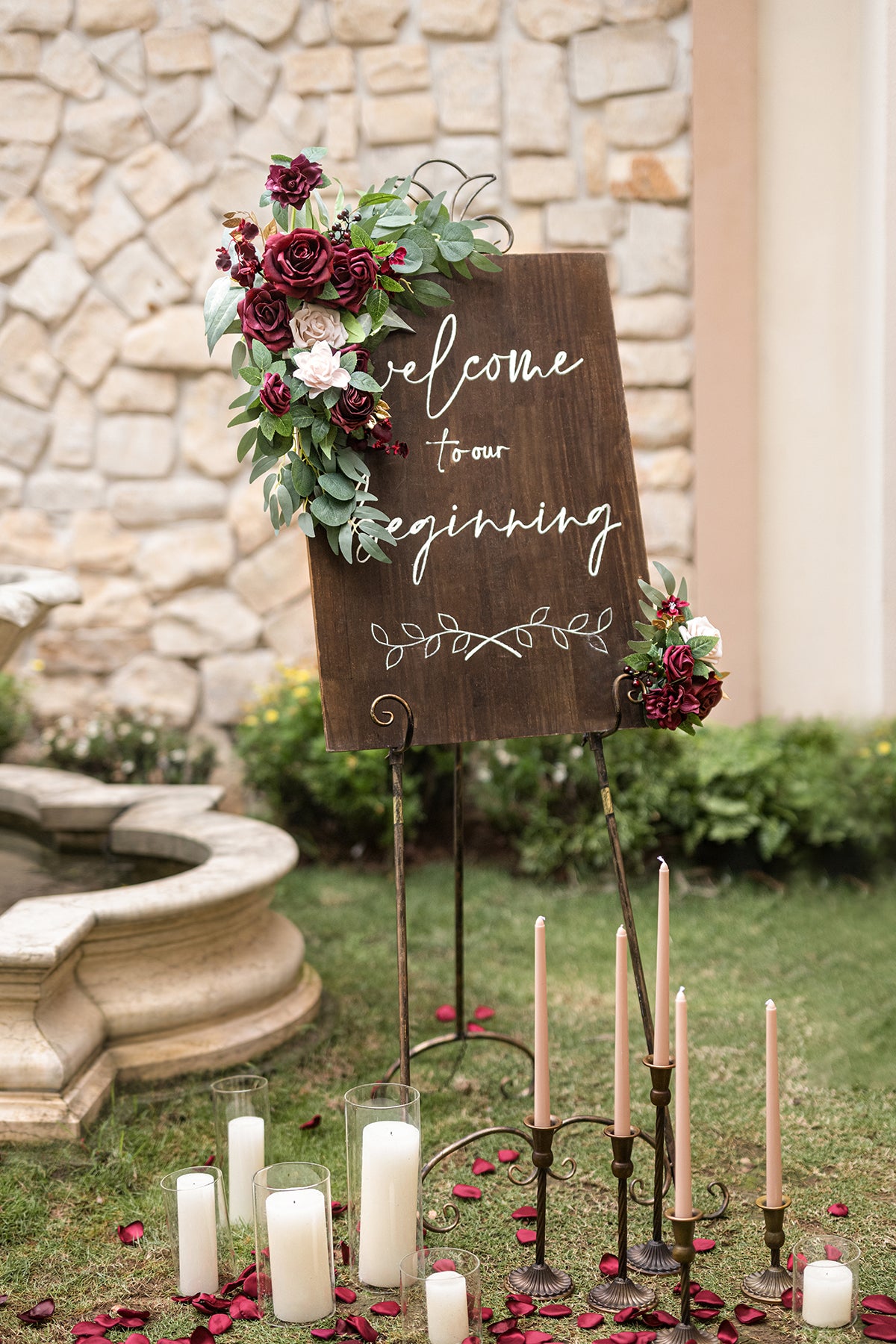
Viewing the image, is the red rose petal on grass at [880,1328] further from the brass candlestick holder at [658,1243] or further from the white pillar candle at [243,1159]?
the white pillar candle at [243,1159]

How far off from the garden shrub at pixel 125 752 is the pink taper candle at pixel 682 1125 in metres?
3.20

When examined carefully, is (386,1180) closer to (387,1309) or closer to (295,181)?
(387,1309)

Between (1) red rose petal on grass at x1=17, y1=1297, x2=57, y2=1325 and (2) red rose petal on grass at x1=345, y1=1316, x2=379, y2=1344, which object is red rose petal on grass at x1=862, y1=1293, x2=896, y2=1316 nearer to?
(2) red rose petal on grass at x1=345, y1=1316, x2=379, y2=1344

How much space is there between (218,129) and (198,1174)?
3962 millimetres

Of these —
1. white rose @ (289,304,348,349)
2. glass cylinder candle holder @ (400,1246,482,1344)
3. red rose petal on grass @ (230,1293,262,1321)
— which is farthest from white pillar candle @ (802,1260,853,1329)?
white rose @ (289,304,348,349)

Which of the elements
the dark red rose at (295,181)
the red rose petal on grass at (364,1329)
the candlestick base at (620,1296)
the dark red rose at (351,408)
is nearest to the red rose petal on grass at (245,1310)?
the red rose petal on grass at (364,1329)

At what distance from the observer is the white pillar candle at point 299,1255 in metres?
1.71

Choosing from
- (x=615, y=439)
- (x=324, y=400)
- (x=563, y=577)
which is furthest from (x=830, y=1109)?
(x=324, y=400)

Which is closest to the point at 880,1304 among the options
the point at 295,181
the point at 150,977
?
the point at 150,977

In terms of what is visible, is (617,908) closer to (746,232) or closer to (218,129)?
(746,232)

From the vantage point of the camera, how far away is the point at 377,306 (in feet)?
6.66

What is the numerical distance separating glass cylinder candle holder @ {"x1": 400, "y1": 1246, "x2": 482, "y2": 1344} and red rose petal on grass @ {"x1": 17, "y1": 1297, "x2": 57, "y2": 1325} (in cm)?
56

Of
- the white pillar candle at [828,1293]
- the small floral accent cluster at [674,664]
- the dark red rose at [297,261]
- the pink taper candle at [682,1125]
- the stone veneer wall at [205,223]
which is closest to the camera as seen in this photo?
the pink taper candle at [682,1125]

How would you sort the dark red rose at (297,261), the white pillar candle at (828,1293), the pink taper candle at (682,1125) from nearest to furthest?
the pink taper candle at (682,1125) → the white pillar candle at (828,1293) → the dark red rose at (297,261)
